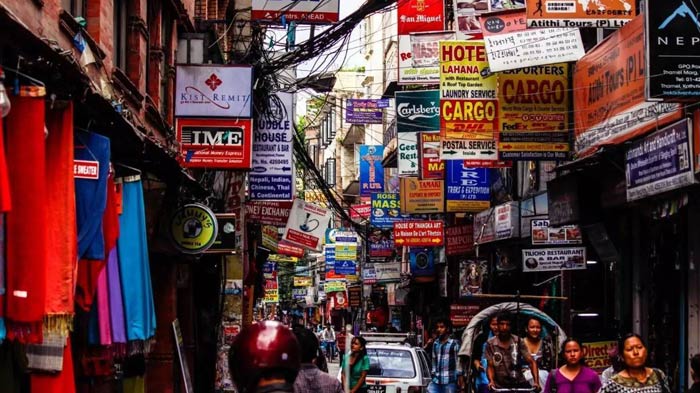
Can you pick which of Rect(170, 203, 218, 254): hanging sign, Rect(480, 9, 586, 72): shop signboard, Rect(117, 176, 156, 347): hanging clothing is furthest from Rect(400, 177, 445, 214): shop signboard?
Rect(117, 176, 156, 347): hanging clothing

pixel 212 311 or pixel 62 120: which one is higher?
pixel 62 120

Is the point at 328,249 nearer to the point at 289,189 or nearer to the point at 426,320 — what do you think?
the point at 426,320

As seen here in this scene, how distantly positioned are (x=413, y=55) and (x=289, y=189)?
355 cm

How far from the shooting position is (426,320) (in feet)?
129

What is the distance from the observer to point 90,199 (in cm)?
783

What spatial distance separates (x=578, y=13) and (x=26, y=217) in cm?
964

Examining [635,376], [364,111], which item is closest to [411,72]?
[635,376]

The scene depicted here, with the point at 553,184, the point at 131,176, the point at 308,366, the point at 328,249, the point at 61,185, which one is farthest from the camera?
the point at 328,249

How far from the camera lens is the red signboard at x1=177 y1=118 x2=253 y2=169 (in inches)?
631

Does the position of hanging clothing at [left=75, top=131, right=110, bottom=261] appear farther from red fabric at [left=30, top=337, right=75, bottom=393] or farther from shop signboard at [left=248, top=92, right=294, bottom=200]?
shop signboard at [left=248, top=92, right=294, bottom=200]

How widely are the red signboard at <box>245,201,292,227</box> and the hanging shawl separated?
1949 centimetres

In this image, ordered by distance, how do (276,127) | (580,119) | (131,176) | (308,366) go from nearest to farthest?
(308,366) → (131,176) → (580,119) → (276,127)

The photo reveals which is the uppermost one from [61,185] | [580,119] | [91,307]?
[580,119]

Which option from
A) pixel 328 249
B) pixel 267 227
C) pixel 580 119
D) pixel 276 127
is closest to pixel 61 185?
pixel 580 119
